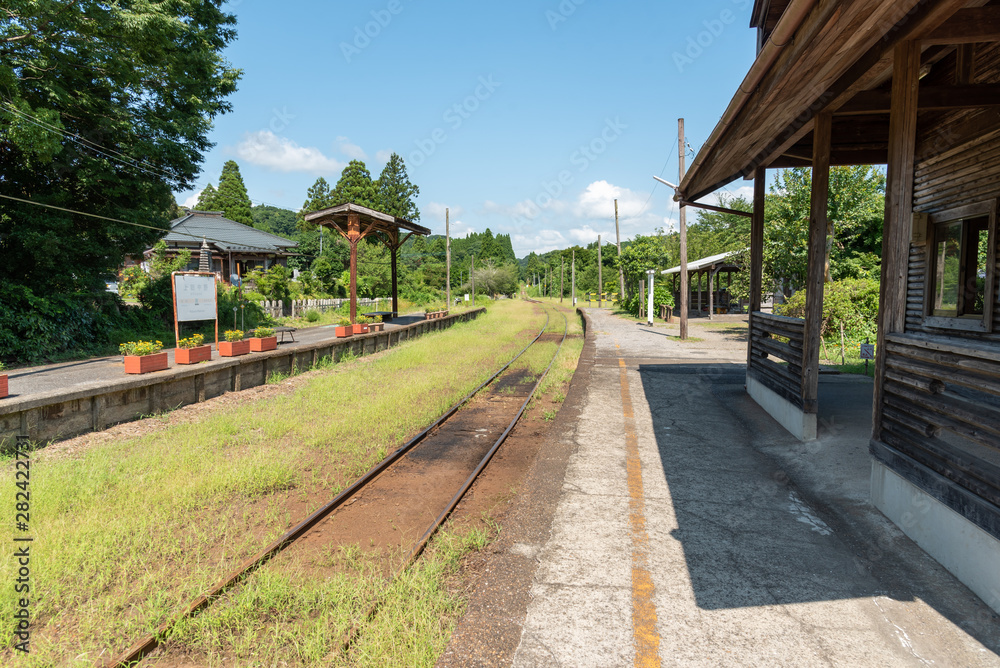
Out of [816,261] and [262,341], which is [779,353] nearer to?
[816,261]

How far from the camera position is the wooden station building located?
3.28 meters

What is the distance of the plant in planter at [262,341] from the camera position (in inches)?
474

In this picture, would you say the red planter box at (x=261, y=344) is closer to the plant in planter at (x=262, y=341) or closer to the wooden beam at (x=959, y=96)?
the plant in planter at (x=262, y=341)

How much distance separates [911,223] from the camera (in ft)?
13.6

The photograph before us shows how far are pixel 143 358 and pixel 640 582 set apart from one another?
8.83 metres

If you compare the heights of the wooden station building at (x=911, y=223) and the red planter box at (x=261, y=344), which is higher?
the wooden station building at (x=911, y=223)

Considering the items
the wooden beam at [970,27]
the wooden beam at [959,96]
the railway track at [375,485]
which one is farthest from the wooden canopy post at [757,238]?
the wooden beam at [970,27]

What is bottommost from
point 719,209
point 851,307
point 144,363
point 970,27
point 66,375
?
point 66,375

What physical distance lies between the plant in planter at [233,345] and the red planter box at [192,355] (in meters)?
0.69

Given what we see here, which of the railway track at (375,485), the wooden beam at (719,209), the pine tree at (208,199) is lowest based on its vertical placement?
the railway track at (375,485)

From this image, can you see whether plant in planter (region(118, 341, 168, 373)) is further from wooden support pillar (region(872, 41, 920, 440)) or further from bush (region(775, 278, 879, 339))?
bush (region(775, 278, 879, 339))

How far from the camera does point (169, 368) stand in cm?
944

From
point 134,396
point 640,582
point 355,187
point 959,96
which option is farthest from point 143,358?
point 355,187

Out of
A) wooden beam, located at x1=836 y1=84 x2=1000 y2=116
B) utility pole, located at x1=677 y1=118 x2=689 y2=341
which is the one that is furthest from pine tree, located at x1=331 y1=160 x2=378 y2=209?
wooden beam, located at x1=836 y1=84 x2=1000 y2=116
